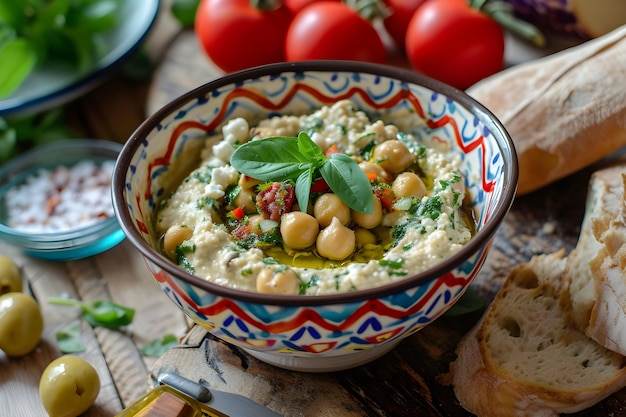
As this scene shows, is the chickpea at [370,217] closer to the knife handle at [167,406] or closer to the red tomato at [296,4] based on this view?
the knife handle at [167,406]

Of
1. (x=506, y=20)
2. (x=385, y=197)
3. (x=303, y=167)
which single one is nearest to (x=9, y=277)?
(x=303, y=167)

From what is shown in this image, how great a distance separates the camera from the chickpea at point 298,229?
2.24 meters

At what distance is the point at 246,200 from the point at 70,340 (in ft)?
3.53

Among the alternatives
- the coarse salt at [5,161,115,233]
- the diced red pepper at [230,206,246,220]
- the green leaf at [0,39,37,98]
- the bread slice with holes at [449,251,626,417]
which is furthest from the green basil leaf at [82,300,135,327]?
the green leaf at [0,39,37,98]

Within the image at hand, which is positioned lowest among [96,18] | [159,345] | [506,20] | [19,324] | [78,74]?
[159,345]

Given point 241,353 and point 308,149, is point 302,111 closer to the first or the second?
point 308,149

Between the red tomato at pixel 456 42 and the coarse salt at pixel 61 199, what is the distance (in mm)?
1719

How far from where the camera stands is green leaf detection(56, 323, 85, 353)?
288 cm

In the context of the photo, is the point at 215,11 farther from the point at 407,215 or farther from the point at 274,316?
the point at 274,316

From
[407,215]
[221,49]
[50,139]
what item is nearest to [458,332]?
[407,215]

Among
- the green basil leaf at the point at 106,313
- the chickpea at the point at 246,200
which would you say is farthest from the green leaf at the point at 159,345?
the chickpea at the point at 246,200

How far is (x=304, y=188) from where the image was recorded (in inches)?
90.3

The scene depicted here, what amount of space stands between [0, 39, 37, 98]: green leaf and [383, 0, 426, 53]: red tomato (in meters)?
2.01

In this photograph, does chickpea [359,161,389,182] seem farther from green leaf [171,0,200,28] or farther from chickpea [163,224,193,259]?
green leaf [171,0,200,28]
